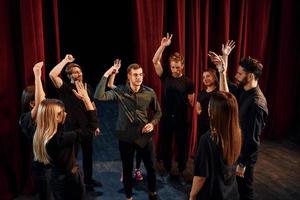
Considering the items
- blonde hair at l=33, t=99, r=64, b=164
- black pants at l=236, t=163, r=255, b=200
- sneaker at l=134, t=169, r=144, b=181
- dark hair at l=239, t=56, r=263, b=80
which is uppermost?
dark hair at l=239, t=56, r=263, b=80

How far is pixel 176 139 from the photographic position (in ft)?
14.8

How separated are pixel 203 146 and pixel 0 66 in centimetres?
244

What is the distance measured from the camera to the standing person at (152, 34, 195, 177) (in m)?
4.31

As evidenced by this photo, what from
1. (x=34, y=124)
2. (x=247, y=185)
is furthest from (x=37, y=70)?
(x=247, y=185)

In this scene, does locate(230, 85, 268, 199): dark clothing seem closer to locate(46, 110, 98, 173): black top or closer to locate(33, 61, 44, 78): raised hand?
locate(46, 110, 98, 173): black top

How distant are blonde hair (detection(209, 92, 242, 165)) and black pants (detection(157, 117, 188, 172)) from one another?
1.86 m

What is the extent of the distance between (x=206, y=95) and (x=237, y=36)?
1511mm

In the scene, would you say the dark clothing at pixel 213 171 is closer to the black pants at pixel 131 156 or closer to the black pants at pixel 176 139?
the black pants at pixel 131 156

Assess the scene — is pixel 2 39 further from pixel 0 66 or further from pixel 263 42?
pixel 263 42

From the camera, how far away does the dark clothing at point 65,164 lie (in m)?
2.82

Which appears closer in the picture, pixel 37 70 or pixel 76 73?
pixel 37 70

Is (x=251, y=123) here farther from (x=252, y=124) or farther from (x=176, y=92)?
(x=176, y=92)

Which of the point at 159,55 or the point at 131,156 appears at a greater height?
the point at 159,55

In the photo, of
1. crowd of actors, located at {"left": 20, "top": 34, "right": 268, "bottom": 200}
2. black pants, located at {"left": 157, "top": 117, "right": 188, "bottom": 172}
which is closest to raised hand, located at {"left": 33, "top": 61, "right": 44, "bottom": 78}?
crowd of actors, located at {"left": 20, "top": 34, "right": 268, "bottom": 200}
